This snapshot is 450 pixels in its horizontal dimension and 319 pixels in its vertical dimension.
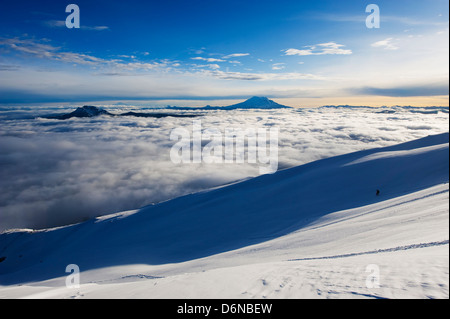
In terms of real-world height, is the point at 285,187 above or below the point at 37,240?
above

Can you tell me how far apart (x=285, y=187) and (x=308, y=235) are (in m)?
16.3

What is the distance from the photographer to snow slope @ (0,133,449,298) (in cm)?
578

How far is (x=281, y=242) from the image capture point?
13.6 metres

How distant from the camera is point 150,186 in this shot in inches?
7347

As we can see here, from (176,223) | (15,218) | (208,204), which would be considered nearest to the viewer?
(176,223)

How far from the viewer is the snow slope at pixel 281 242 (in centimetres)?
578
